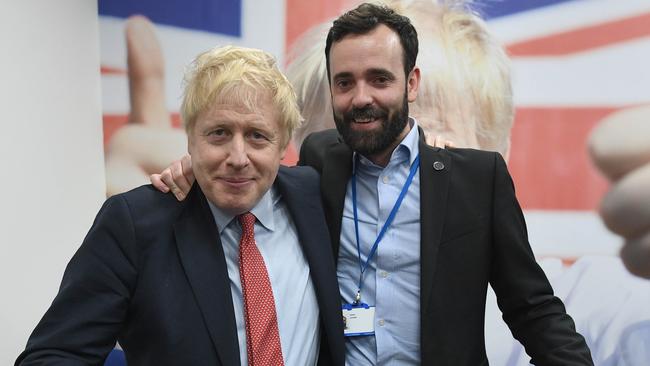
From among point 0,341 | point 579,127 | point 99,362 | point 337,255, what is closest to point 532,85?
point 579,127

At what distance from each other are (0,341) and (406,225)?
2.03 m

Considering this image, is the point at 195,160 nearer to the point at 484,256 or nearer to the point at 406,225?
the point at 406,225

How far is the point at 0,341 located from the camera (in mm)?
2469

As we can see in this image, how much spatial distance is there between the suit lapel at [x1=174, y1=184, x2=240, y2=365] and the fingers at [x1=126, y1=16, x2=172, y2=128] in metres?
1.96

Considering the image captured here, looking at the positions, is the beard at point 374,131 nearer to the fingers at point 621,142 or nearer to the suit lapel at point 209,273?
the suit lapel at point 209,273

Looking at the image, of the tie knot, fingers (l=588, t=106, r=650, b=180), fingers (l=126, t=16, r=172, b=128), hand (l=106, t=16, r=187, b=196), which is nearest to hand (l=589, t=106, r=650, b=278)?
fingers (l=588, t=106, r=650, b=180)

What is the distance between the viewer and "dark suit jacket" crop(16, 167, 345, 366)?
3.66 feet

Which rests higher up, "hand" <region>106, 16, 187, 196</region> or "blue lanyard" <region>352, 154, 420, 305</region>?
"hand" <region>106, 16, 187, 196</region>

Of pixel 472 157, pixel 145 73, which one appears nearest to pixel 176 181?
pixel 472 157

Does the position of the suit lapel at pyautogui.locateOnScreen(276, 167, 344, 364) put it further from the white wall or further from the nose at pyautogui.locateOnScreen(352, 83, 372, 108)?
the white wall

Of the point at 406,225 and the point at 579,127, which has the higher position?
the point at 579,127

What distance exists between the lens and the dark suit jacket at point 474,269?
1396 millimetres

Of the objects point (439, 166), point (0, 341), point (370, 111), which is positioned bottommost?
point (0, 341)

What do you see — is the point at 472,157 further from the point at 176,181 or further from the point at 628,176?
the point at 628,176
